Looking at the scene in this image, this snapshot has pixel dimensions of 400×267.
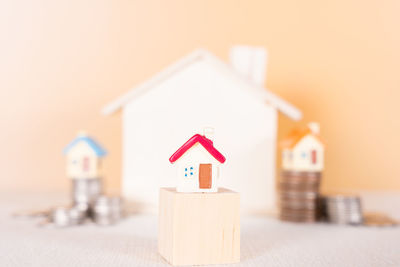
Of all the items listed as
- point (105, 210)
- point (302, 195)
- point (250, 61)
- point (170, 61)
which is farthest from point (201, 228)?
point (170, 61)

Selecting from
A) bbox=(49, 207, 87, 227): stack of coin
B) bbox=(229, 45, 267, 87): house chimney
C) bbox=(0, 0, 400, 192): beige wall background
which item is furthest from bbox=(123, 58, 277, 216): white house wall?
bbox=(0, 0, 400, 192): beige wall background

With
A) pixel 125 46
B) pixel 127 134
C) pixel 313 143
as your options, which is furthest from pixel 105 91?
pixel 313 143

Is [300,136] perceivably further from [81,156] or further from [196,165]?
[81,156]

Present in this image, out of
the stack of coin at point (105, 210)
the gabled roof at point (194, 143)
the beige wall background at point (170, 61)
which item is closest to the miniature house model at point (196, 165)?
the gabled roof at point (194, 143)

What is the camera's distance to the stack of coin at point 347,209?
1898mm

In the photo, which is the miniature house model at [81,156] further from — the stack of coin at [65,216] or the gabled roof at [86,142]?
the stack of coin at [65,216]

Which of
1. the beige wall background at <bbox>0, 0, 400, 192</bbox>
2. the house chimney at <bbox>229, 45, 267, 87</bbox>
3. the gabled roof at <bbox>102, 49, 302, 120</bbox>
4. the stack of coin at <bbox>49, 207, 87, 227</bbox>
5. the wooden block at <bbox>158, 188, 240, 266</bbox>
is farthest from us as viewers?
the beige wall background at <bbox>0, 0, 400, 192</bbox>

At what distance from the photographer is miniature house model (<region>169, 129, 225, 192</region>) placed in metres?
1.25

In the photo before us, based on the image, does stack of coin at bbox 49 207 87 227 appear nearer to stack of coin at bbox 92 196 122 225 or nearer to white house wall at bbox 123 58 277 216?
stack of coin at bbox 92 196 122 225

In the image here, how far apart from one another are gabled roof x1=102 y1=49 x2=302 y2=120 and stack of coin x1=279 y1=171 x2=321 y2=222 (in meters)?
0.26

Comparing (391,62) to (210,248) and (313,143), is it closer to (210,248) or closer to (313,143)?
A: (313,143)

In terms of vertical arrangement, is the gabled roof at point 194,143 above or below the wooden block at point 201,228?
above

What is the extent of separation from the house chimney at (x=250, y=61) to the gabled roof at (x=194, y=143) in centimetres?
109

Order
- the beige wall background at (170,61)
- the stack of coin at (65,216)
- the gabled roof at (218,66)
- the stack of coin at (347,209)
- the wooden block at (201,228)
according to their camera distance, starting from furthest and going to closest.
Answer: the beige wall background at (170,61) < the gabled roof at (218,66) < the stack of coin at (347,209) < the stack of coin at (65,216) < the wooden block at (201,228)
